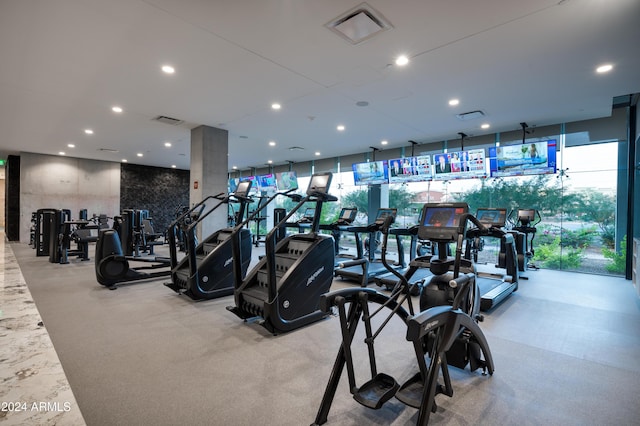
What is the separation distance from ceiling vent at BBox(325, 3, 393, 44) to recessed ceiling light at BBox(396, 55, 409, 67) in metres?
0.67

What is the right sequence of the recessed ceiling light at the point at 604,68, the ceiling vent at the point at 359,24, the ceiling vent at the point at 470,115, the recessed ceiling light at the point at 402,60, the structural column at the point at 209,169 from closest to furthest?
1. the ceiling vent at the point at 359,24
2. the recessed ceiling light at the point at 402,60
3. the recessed ceiling light at the point at 604,68
4. the ceiling vent at the point at 470,115
5. the structural column at the point at 209,169

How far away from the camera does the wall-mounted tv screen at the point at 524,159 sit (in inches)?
267

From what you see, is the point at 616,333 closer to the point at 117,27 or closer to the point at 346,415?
the point at 346,415

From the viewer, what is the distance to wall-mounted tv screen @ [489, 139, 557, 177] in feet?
22.2

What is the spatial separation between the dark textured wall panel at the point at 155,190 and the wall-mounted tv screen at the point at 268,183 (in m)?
5.09

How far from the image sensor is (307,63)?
169 inches

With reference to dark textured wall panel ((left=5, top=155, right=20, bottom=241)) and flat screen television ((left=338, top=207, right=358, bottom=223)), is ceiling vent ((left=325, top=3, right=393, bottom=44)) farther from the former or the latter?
dark textured wall panel ((left=5, top=155, right=20, bottom=241))

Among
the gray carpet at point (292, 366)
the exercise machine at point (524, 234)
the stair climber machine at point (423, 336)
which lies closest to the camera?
the stair climber machine at point (423, 336)

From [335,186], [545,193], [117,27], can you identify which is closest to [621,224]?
[545,193]

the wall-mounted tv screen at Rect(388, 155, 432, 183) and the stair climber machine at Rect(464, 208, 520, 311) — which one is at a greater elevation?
the wall-mounted tv screen at Rect(388, 155, 432, 183)

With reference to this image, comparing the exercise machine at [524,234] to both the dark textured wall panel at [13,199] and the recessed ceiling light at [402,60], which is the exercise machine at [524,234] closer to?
the recessed ceiling light at [402,60]

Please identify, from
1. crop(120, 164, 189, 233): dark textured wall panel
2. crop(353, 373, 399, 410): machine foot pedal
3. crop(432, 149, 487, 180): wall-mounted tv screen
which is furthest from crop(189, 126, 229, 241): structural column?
crop(120, 164, 189, 233): dark textured wall panel

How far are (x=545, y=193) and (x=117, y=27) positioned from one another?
860 centimetres

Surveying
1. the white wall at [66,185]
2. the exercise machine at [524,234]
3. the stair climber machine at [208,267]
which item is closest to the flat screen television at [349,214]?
the stair climber machine at [208,267]
